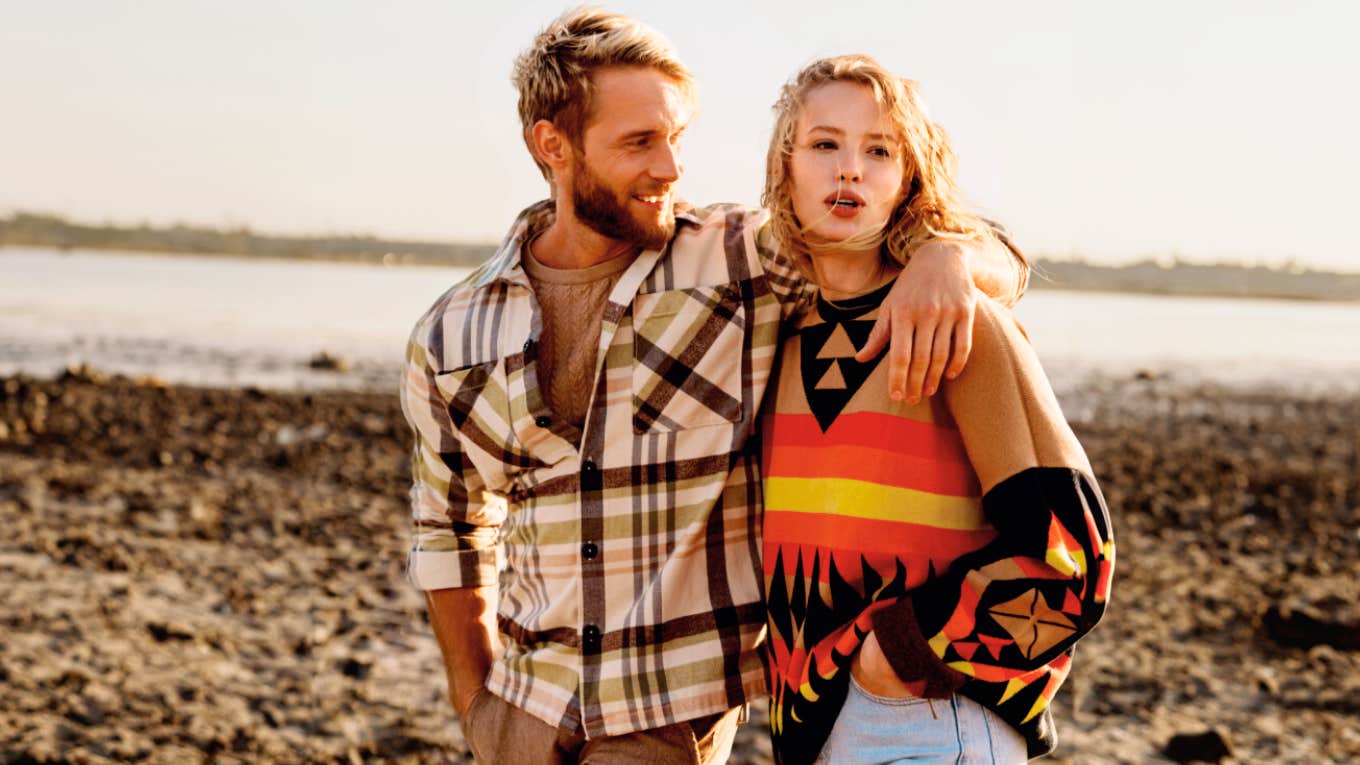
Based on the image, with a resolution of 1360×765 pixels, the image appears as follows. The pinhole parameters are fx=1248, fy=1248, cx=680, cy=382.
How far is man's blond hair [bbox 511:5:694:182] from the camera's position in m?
2.93

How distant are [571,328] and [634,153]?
0.44 meters

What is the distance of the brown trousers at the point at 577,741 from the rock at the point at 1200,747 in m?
3.33

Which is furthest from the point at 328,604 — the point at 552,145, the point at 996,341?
the point at 996,341

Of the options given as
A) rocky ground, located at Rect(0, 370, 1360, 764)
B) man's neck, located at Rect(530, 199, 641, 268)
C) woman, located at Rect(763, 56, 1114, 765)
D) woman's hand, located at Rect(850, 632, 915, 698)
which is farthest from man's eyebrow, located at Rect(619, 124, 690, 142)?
rocky ground, located at Rect(0, 370, 1360, 764)

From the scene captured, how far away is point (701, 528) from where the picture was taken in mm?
2771

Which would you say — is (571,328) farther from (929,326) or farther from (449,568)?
(929,326)

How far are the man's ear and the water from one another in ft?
48.0

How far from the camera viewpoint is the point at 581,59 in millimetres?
2951

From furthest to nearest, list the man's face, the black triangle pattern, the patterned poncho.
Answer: the man's face < the black triangle pattern < the patterned poncho

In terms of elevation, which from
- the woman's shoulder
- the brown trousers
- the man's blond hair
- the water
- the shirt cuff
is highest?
the man's blond hair

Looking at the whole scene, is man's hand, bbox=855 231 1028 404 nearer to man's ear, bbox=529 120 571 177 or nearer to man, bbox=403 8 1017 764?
man, bbox=403 8 1017 764

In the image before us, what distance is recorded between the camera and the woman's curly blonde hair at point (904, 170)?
8.15 ft

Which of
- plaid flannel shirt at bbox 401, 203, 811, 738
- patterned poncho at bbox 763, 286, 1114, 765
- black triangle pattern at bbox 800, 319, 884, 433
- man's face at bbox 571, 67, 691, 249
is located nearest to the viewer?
patterned poncho at bbox 763, 286, 1114, 765

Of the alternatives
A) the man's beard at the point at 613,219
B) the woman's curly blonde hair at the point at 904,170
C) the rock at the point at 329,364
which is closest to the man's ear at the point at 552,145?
the man's beard at the point at 613,219
